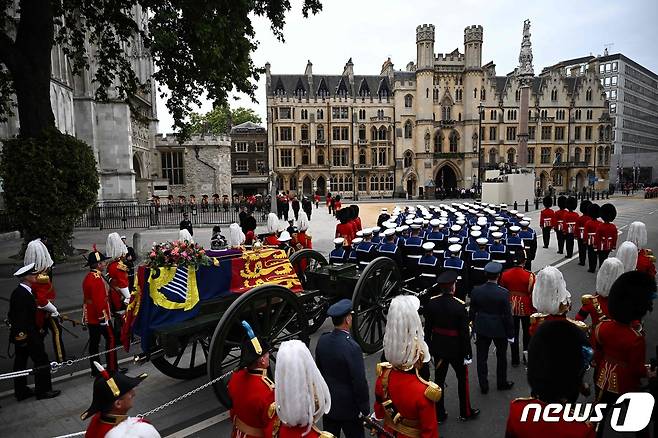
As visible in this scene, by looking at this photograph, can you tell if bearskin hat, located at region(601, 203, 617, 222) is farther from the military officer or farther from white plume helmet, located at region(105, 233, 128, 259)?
the military officer

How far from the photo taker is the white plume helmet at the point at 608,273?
4930 mm

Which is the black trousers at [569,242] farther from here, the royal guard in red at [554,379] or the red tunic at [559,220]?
the royal guard in red at [554,379]

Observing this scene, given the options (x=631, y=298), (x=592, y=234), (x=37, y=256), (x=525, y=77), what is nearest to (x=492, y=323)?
(x=631, y=298)

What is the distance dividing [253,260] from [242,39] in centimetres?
904

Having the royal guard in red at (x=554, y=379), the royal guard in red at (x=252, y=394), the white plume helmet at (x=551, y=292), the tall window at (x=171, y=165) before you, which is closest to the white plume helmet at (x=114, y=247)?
the royal guard in red at (x=252, y=394)

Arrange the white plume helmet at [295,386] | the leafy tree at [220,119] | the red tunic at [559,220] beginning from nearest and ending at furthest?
1. the white plume helmet at [295,386]
2. the red tunic at [559,220]
3. the leafy tree at [220,119]

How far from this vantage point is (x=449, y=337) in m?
4.75

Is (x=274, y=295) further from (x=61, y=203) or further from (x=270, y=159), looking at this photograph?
(x=270, y=159)

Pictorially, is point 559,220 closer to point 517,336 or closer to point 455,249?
point 455,249

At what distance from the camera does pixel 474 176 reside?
2301 inches

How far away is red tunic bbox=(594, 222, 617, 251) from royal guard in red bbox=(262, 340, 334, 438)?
11460 mm

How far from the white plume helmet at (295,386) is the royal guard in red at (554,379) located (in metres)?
1.34

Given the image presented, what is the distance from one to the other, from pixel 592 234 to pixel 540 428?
11.4 m

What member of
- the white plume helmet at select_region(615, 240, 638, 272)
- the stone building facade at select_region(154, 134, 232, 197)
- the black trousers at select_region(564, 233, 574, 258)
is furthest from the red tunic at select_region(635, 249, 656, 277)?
the stone building facade at select_region(154, 134, 232, 197)
